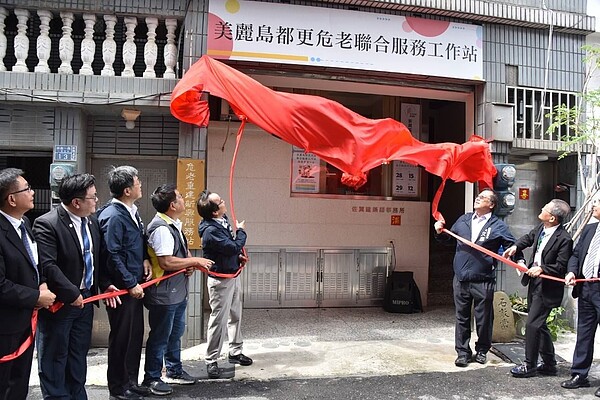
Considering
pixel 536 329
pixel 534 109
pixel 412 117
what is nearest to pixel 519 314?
pixel 536 329

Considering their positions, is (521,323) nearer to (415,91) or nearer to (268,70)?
(415,91)

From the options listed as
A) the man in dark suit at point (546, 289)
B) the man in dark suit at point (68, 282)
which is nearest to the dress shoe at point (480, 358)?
the man in dark suit at point (546, 289)

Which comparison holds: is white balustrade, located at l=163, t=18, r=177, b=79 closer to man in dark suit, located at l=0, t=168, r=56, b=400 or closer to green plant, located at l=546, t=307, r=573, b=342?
man in dark suit, located at l=0, t=168, r=56, b=400

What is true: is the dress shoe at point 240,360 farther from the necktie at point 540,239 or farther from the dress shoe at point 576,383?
the necktie at point 540,239

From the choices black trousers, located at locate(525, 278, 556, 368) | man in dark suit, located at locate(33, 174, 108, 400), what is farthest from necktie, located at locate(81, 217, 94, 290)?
black trousers, located at locate(525, 278, 556, 368)

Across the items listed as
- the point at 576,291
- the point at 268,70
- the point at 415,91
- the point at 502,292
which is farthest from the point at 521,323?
the point at 268,70

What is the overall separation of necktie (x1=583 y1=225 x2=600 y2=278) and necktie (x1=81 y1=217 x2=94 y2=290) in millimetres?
4952

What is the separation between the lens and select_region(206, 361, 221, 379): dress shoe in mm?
4922

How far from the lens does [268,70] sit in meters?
6.46

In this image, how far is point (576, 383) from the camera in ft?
16.1

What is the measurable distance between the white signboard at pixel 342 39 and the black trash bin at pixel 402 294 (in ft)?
11.7

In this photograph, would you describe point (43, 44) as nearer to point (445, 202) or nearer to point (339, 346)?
point (339, 346)

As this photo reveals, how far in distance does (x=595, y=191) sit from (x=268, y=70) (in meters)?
5.05

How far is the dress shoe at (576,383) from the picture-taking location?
4.89 metres
